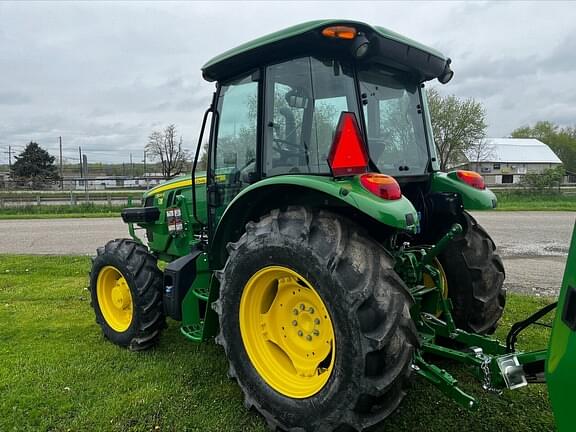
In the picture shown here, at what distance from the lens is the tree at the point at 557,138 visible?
62.7 metres

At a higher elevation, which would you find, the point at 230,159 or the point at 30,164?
the point at 30,164

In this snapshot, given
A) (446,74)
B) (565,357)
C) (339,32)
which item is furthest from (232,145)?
(565,357)

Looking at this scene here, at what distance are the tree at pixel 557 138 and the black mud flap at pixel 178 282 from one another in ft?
226

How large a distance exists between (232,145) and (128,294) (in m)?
1.89

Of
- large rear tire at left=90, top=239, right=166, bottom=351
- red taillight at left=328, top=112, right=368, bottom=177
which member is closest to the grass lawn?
large rear tire at left=90, top=239, right=166, bottom=351

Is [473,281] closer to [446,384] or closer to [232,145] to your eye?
[446,384]

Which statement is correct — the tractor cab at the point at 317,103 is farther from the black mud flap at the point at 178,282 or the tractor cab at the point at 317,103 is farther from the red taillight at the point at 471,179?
the black mud flap at the point at 178,282

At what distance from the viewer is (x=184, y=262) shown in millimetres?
4008

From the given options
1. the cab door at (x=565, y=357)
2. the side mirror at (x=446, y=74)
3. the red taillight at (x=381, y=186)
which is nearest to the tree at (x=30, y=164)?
the side mirror at (x=446, y=74)

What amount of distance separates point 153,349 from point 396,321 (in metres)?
2.73

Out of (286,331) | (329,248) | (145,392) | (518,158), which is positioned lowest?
(145,392)

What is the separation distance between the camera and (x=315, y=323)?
Answer: 9.56ft

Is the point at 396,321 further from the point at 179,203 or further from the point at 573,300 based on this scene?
the point at 179,203

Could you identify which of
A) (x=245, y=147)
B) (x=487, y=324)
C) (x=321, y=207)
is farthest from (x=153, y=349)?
(x=487, y=324)
